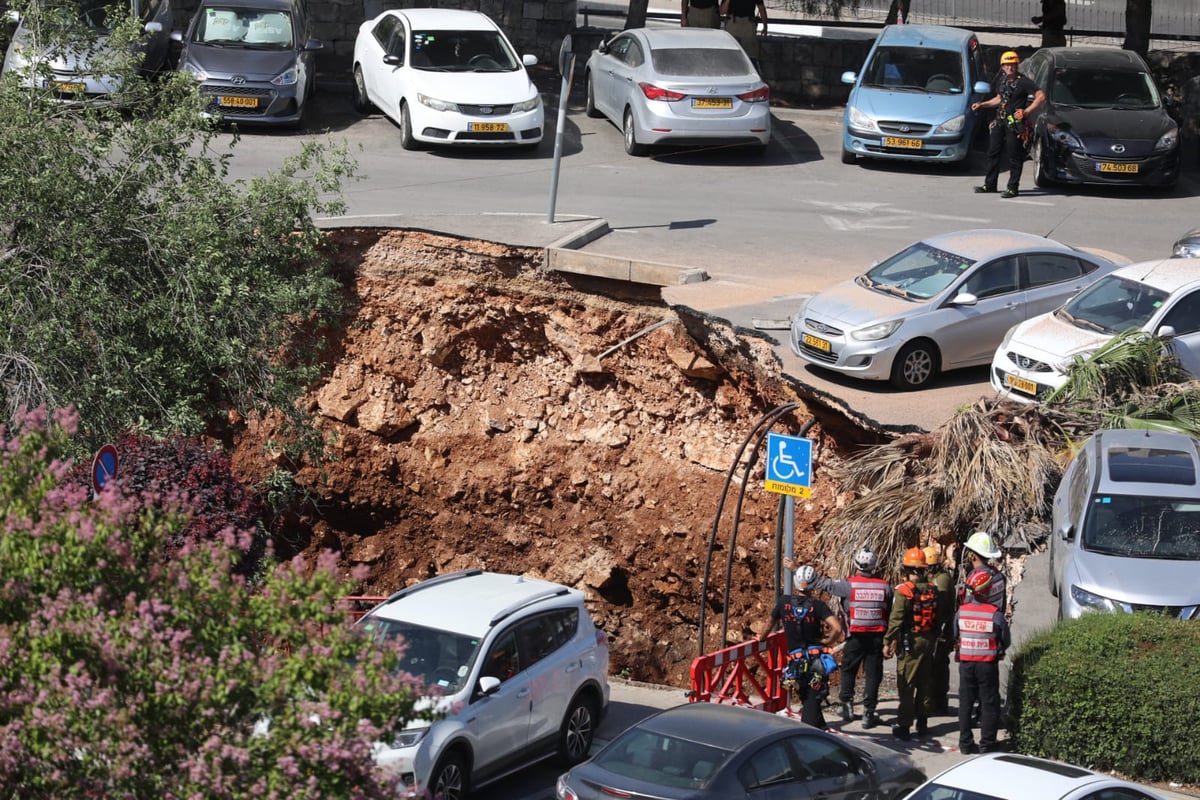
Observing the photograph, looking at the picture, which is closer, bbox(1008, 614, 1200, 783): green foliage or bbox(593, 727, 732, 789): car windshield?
bbox(593, 727, 732, 789): car windshield

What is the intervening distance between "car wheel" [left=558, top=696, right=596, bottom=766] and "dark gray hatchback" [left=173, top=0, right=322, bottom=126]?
47.8 ft

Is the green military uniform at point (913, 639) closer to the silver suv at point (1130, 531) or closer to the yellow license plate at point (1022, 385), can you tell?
the silver suv at point (1130, 531)

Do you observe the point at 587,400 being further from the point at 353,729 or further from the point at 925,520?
the point at 353,729

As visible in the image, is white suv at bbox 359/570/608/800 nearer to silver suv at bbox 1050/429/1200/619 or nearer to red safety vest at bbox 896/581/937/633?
red safety vest at bbox 896/581/937/633

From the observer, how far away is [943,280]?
1642cm

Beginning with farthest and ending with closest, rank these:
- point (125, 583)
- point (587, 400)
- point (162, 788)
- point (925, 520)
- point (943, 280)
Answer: point (587, 400) → point (943, 280) → point (925, 520) → point (125, 583) → point (162, 788)

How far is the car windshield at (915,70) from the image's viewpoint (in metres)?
24.6

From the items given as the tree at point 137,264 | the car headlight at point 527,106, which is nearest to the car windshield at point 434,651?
the tree at point 137,264

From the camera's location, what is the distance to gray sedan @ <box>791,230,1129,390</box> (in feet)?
52.3

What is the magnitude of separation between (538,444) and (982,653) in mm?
9967

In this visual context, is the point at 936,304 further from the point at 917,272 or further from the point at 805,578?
the point at 805,578

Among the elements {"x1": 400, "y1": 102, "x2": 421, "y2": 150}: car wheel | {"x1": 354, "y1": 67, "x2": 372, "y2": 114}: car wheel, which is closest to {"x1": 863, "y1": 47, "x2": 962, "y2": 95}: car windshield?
{"x1": 400, "y1": 102, "x2": 421, "y2": 150}: car wheel

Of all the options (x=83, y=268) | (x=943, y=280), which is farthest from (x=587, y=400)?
(x=83, y=268)

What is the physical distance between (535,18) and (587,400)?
12.9 m
